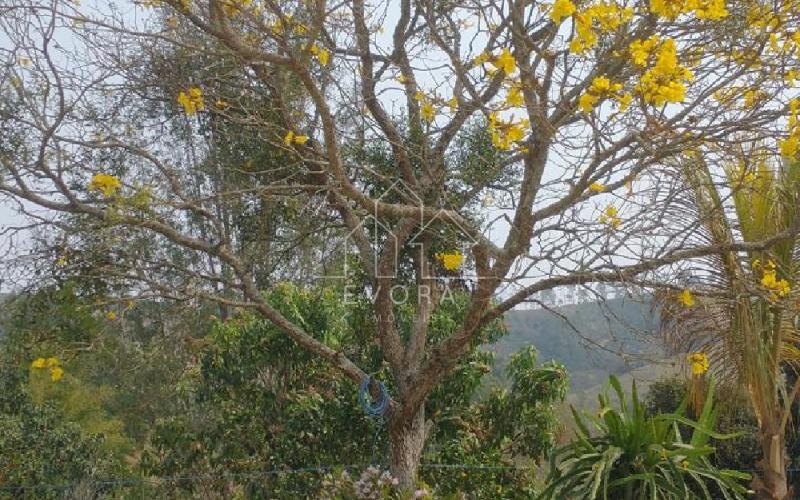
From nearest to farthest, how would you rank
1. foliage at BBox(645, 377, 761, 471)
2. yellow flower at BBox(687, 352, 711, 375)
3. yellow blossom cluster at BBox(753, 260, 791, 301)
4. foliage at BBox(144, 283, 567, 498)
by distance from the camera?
yellow blossom cluster at BBox(753, 260, 791, 301)
yellow flower at BBox(687, 352, 711, 375)
foliage at BBox(144, 283, 567, 498)
foliage at BBox(645, 377, 761, 471)

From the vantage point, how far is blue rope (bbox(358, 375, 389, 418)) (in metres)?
4.50

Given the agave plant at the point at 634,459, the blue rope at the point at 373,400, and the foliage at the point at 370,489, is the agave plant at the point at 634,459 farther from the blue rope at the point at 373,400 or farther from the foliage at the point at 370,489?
the blue rope at the point at 373,400

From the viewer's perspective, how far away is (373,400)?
4730 millimetres

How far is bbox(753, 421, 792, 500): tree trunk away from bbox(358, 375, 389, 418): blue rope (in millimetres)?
2126

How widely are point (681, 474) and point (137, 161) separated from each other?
12.6 feet

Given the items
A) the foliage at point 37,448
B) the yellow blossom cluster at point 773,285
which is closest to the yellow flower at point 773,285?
the yellow blossom cluster at point 773,285

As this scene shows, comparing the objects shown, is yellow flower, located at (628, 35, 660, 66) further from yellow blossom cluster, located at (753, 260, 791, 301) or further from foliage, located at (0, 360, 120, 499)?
foliage, located at (0, 360, 120, 499)

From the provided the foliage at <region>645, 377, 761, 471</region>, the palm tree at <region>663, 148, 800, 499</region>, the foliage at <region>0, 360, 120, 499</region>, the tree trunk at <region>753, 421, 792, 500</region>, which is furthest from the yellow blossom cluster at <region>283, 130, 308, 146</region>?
the foliage at <region>645, 377, 761, 471</region>

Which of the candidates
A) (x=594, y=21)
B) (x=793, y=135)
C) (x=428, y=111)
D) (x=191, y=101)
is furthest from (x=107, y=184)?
(x=793, y=135)

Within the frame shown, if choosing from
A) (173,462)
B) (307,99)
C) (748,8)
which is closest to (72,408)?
(173,462)

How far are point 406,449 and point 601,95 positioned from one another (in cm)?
239

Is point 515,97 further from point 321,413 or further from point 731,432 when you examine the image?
point 731,432

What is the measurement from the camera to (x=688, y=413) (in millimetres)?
7711

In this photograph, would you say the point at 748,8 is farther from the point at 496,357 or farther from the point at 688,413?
the point at 688,413
